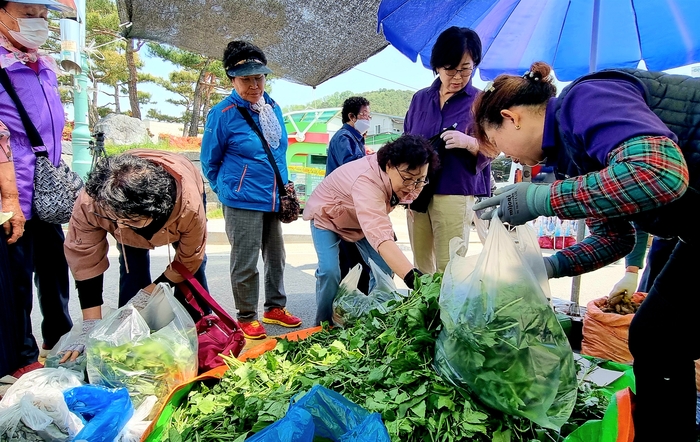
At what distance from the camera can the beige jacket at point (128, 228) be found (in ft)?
6.59

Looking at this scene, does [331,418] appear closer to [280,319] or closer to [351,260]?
[351,260]

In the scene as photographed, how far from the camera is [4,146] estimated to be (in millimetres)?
2064

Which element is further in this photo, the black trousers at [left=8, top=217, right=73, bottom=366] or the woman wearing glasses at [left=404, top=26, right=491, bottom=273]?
the woman wearing glasses at [left=404, top=26, right=491, bottom=273]

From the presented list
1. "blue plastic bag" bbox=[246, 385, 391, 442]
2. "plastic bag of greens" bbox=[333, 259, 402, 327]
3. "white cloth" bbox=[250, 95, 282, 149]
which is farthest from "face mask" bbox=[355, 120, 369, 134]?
"blue plastic bag" bbox=[246, 385, 391, 442]

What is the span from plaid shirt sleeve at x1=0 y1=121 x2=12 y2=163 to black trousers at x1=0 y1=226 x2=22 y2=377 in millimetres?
326

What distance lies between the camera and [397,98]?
274ft

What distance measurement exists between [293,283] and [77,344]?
3.10m

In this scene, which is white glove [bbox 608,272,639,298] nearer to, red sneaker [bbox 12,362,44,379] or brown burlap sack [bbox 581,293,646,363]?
brown burlap sack [bbox 581,293,646,363]

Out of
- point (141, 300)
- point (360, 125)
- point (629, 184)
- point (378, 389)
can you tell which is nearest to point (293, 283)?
point (360, 125)

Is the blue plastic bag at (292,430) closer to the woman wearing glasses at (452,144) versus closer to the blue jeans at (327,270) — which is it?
the blue jeans at (327,270)

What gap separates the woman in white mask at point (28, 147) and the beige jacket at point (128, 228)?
33 centimetres

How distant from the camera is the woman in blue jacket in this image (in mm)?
2945

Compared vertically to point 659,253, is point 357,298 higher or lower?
lower

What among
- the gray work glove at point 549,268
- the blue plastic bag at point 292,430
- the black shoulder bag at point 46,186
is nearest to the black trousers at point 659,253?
the gray work glove at point 549,268
